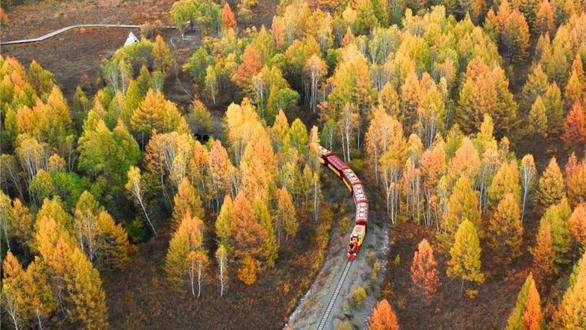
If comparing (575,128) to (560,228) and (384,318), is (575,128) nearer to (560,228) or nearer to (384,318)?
(560,228)

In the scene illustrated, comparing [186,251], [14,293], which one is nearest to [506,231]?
[186,251]

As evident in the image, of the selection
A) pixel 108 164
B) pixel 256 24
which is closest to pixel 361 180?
pixel 108 164

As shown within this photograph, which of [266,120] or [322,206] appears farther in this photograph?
[266,120]

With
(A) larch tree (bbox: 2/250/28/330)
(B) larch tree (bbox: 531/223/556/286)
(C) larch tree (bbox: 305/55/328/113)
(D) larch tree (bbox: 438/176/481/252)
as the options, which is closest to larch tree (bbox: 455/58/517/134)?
(C) larch tree (bbox: 305/55/328/113)

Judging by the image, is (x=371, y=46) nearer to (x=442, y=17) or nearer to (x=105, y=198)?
(x=442, y=17)

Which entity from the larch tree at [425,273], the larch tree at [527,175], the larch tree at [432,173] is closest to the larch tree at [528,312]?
the larch tree at [425,273]

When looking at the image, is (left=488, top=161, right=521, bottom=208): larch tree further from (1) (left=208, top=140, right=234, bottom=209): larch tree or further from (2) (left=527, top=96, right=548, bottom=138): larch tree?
(1) (left=208, top=140, right=234, bottom=209): larch tree
